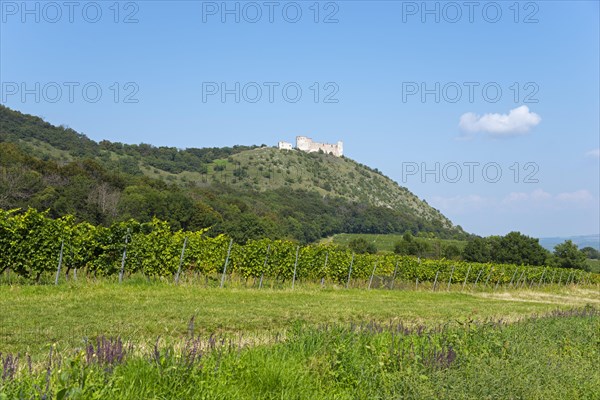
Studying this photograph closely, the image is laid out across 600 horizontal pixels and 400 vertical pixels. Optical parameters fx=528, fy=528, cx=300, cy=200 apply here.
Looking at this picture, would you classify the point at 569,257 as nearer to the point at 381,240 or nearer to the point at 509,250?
the point at 509,250

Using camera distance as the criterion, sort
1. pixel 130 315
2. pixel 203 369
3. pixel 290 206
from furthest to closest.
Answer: pixel 290 206 < pixel 130 315 < pixel 203 369

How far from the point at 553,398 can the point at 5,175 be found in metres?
65.7

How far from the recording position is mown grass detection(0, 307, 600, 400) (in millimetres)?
4406

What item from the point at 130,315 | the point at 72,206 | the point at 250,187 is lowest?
the point at 130,315

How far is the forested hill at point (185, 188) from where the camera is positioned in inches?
2609

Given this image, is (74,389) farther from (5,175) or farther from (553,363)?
(5,175)

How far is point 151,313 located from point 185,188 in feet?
335

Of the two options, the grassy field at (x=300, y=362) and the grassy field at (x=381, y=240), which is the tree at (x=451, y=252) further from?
the grassy field at (x=300, y=362)

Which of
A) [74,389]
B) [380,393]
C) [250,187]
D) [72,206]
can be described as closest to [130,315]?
[380,393]

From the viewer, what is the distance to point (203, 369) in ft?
16.5

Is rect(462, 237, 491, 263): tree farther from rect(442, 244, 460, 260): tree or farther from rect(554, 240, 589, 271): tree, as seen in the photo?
rect(554, 240, 589, 271): tree

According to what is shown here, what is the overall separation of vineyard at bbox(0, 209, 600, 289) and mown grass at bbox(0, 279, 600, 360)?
8.35 feet

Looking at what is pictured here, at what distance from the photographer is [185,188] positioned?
11331cm

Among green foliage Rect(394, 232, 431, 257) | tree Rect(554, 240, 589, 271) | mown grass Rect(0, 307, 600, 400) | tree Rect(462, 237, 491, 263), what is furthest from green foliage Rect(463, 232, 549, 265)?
mown grass Rect(0, 307, 600, 400)
